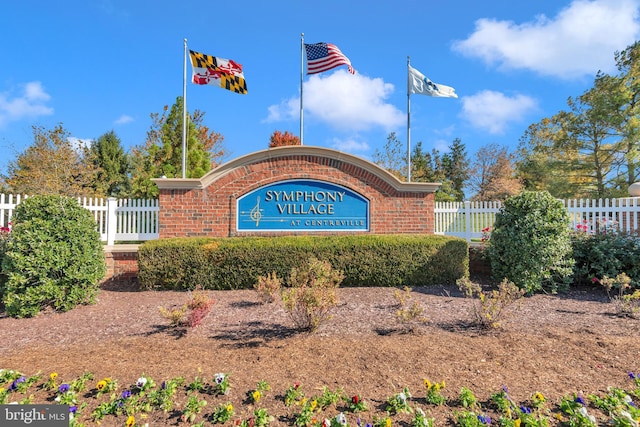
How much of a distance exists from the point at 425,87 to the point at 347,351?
10.6 metres

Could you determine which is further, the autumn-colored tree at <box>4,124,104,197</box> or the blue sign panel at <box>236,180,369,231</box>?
the autumn-colored tree at <box>4,124,104,197</box>

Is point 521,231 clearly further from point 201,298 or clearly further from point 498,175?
point 498,175

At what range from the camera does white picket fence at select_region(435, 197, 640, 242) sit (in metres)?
9.35

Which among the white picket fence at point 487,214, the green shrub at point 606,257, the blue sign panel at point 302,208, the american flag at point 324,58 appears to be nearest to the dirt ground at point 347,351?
the green shrub at point 606,257

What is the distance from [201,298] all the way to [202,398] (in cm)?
190

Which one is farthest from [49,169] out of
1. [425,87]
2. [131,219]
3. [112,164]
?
[425,87]

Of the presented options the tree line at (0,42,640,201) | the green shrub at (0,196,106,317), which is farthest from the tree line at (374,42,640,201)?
the green shrub at (0,196,106,317)

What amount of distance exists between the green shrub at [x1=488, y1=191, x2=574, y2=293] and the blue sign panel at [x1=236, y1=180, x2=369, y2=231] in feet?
10.3

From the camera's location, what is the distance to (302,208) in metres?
8.19

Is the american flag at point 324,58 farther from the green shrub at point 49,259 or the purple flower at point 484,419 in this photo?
the purple flower at point 484,419

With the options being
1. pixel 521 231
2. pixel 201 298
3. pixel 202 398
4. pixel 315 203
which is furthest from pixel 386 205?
pixel 202 398

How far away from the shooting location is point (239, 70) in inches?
439

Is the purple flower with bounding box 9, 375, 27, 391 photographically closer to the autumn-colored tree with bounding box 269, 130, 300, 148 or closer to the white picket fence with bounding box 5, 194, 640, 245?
the white picket fence with bounding box 5, 194, 640, 245

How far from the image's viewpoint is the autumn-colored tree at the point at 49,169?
16141 mm
